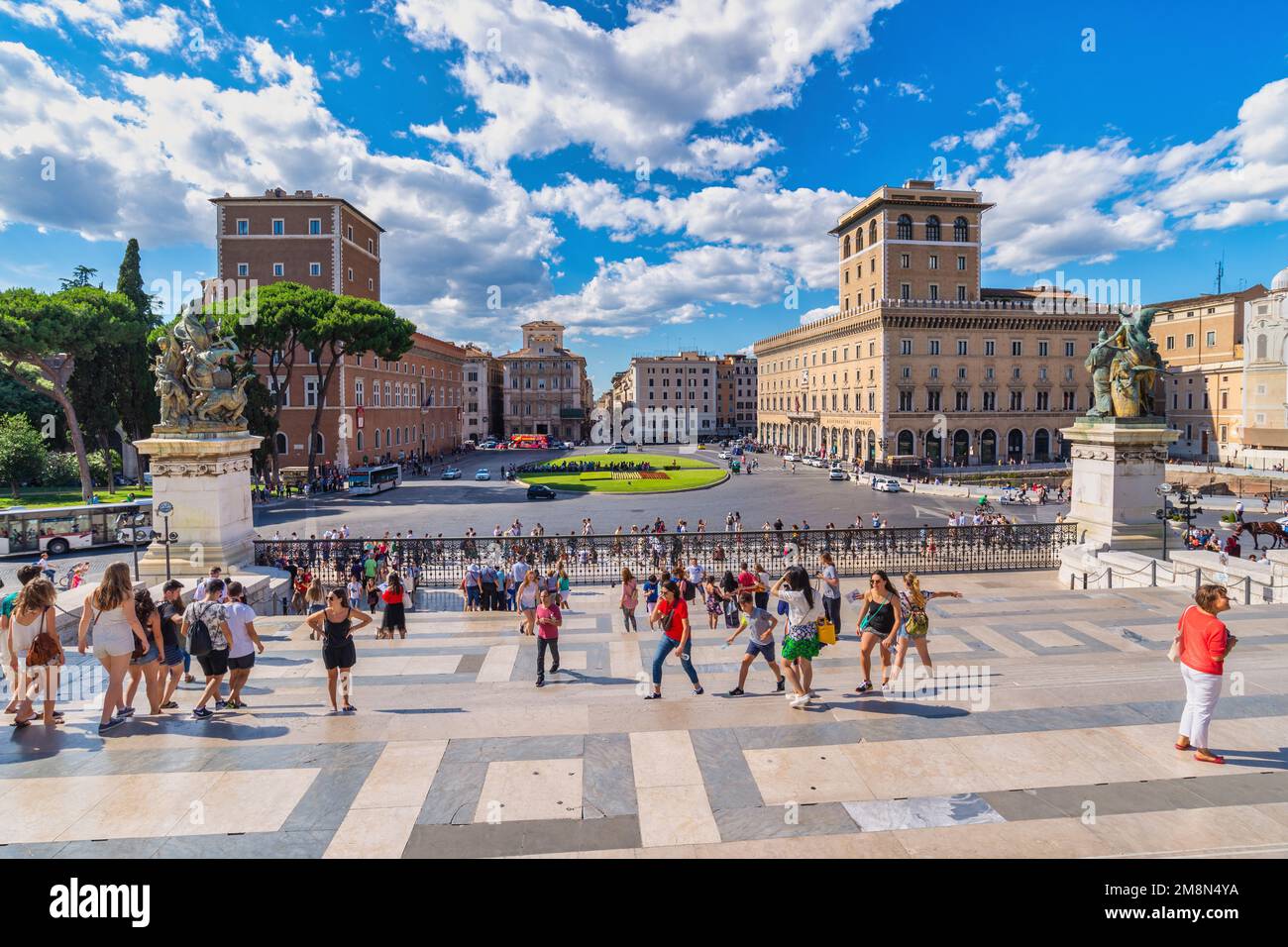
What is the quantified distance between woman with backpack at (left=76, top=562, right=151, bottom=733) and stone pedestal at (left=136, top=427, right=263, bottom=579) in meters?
8.48

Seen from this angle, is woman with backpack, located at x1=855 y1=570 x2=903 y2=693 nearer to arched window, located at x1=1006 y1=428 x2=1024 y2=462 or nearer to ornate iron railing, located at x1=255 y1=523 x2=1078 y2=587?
ornate iron railing, located at x1=255 y1=523 x2=1078 y2=587

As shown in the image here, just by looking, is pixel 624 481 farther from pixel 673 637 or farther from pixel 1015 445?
pixel 673 637

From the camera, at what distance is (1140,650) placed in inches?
380

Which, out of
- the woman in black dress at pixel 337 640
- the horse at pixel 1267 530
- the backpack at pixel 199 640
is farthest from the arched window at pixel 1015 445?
the backpack at pixel 199 640

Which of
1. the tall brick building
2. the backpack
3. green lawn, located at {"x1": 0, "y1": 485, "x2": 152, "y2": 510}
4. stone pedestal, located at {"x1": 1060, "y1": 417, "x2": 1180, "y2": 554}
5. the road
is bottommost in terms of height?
the road

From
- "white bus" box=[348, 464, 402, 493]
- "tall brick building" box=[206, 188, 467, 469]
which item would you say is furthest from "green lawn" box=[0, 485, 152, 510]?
"tall brick building" box=[206, 188, 467, 469]

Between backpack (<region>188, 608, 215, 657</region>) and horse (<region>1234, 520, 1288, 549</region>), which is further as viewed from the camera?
horse (<region>1234, 520, 1288, 549</region>)

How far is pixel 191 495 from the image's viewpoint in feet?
48.7

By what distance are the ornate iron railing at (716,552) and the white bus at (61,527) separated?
10.3 metres

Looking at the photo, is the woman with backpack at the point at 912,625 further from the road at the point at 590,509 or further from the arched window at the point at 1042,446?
the arched window at the point at 1042,446

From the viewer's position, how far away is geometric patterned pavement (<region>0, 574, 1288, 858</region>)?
15.9ft

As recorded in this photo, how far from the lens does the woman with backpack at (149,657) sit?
276 inches
